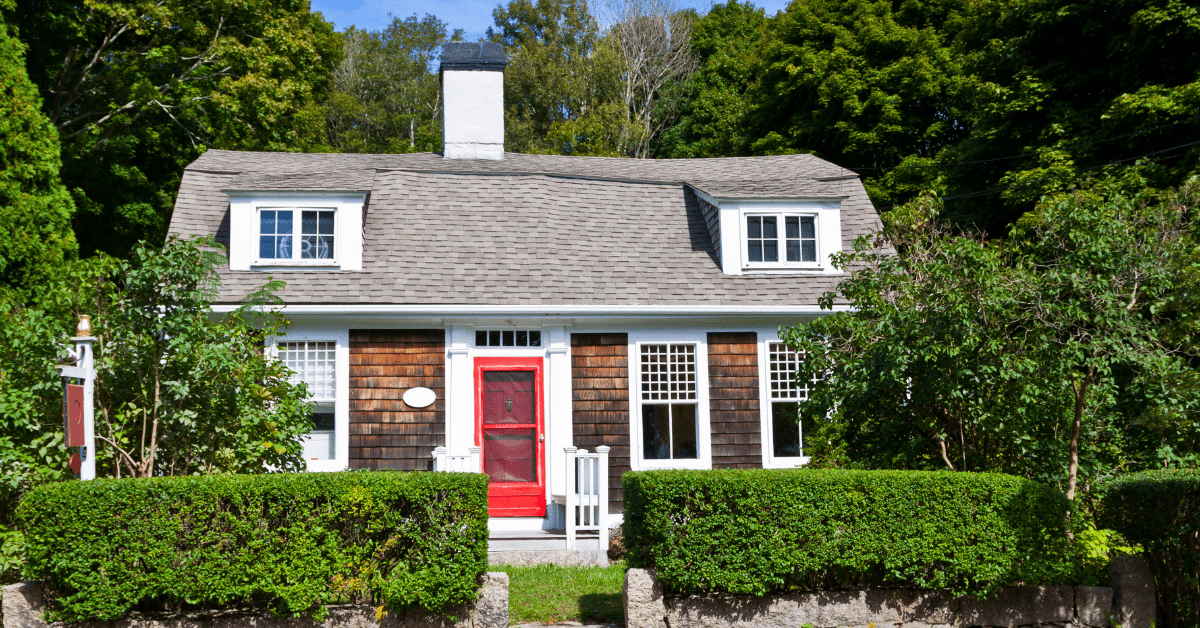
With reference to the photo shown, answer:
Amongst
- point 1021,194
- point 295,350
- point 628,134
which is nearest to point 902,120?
point 1021,194

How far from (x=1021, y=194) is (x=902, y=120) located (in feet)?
24.7

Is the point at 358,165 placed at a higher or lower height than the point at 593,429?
higher

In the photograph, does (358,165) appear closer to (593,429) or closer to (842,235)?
(593,429)

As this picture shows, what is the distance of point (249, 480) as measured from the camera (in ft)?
21.1

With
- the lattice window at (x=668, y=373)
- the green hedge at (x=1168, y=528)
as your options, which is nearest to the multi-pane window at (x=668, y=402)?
the lattice window at (x=668, y=373)

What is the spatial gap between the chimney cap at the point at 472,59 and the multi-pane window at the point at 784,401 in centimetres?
722

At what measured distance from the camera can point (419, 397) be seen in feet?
37.9

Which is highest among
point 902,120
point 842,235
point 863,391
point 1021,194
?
point 902,120

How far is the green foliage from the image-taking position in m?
7.11

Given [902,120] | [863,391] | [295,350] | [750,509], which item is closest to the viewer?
[750,509]

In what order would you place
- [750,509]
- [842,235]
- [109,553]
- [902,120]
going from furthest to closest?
1. [902,120]
2. [842,235]
3. [750,509]
4. [109,553]

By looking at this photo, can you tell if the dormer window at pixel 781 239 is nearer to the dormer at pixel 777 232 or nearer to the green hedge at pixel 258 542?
the dormer at pixel 777 232

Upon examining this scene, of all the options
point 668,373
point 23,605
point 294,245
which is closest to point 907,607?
point 668,373

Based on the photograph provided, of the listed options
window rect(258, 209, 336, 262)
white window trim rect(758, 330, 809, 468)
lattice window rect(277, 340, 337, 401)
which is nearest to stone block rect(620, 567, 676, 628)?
white window trim rect(758, 330, 809, 468)
